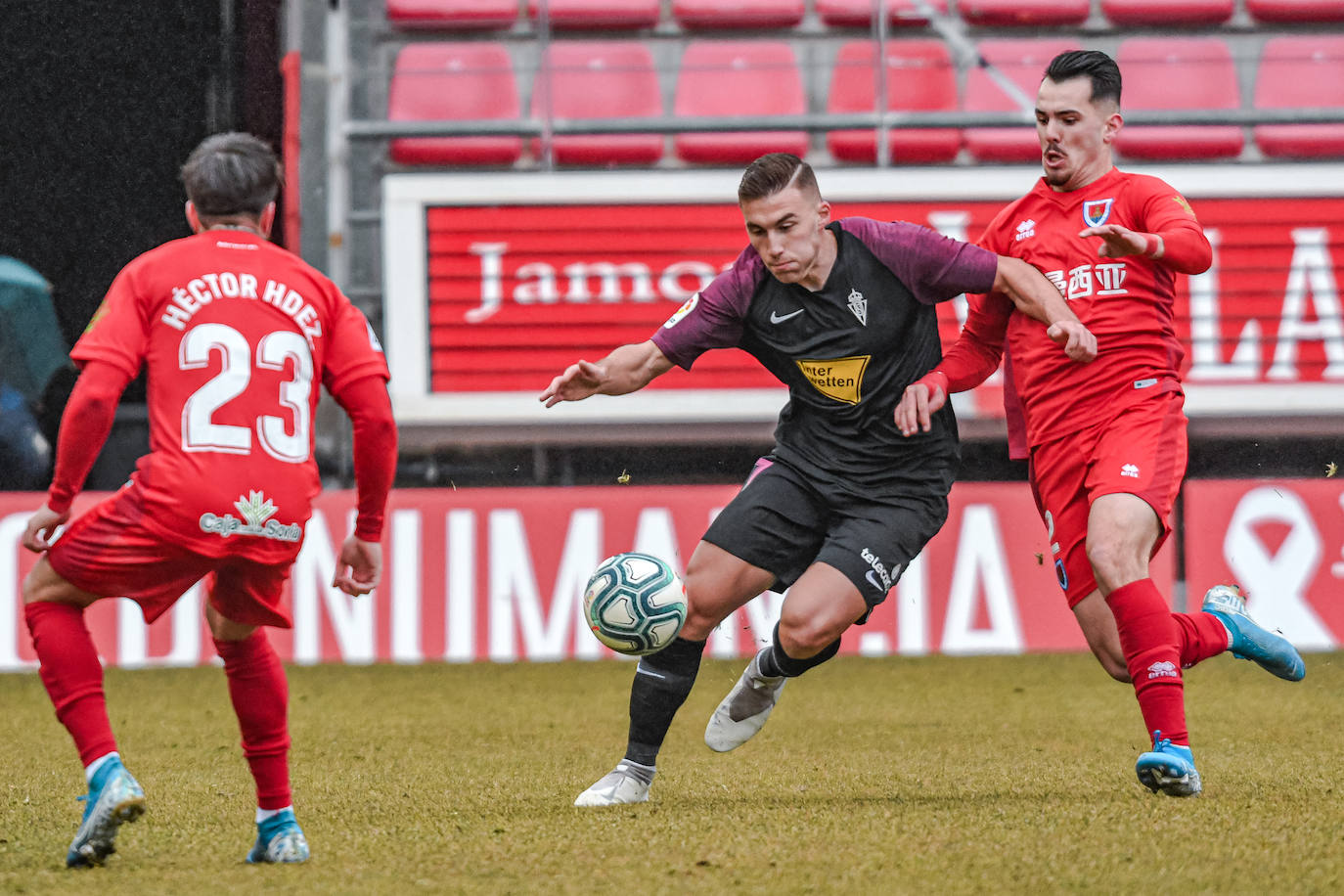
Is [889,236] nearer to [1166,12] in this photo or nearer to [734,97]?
[734,97]

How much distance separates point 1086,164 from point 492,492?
4957 mm

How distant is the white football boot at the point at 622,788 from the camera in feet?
13.8

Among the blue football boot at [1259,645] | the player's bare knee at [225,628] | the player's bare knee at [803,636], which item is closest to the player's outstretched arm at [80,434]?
the player's bare knee at [225,628]

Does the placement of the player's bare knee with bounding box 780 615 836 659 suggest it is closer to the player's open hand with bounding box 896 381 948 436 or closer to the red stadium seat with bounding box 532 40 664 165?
the player's open hand with bounding box 896 381 948 436

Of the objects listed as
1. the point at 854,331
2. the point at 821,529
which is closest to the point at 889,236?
the point at 854,331

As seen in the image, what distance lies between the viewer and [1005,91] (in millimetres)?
10602

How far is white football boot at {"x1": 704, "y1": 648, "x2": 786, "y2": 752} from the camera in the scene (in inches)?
182

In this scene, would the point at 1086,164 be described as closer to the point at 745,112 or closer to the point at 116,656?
the point at 116,656

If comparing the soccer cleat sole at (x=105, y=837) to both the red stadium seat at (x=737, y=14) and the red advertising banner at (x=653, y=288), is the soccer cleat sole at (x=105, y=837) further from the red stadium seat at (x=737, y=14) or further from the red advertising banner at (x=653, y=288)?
the red stadium seat at (x=737, y=14)

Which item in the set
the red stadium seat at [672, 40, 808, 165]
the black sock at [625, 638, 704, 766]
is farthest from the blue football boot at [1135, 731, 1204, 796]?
the red stadium seat at [672, 40, 808, 165]

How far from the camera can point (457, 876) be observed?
3195 mm

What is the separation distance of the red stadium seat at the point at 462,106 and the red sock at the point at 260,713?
7.74 m

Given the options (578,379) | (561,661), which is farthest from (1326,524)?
(578,379)

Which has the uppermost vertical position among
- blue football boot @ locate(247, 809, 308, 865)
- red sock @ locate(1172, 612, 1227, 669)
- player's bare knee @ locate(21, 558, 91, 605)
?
player's bare knee @ locate(21, 558, 91, 605)
